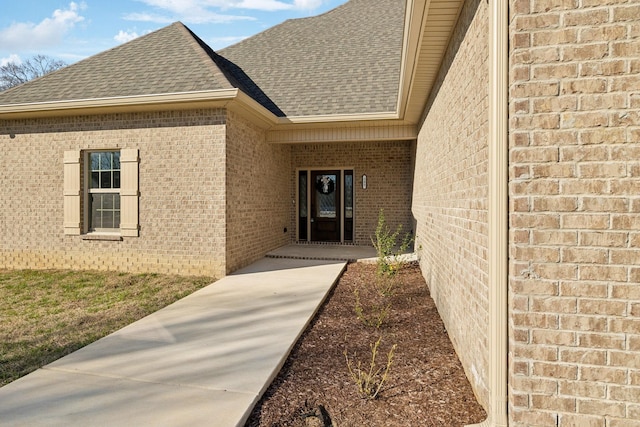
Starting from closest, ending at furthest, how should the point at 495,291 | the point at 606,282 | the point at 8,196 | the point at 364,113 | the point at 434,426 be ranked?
the point at 606,282 < the point at 495,291 < the point at 434,426 < the point at 8,196 < the point at 364,113

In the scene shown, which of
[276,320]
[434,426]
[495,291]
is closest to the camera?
[495,291]

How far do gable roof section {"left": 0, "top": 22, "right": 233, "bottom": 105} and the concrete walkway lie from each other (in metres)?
4.01

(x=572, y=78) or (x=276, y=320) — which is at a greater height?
(x=572, y=78)

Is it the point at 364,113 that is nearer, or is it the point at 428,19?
the point at 428,19

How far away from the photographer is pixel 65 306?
16.5 feet

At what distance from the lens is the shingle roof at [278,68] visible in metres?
7.12

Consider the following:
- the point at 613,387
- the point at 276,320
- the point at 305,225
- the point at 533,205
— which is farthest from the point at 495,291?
the point at 305,225

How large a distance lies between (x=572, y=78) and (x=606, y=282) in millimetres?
1133

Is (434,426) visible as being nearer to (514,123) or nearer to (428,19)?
(514,123)

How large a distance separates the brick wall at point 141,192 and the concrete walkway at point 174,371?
77.3 inches

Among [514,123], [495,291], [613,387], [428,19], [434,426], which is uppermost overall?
[428,19]

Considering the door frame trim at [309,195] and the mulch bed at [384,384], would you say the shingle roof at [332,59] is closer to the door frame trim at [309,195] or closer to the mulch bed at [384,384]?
the door frame trim at [309,195]

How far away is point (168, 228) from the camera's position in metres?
6.87

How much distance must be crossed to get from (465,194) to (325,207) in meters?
7.84
